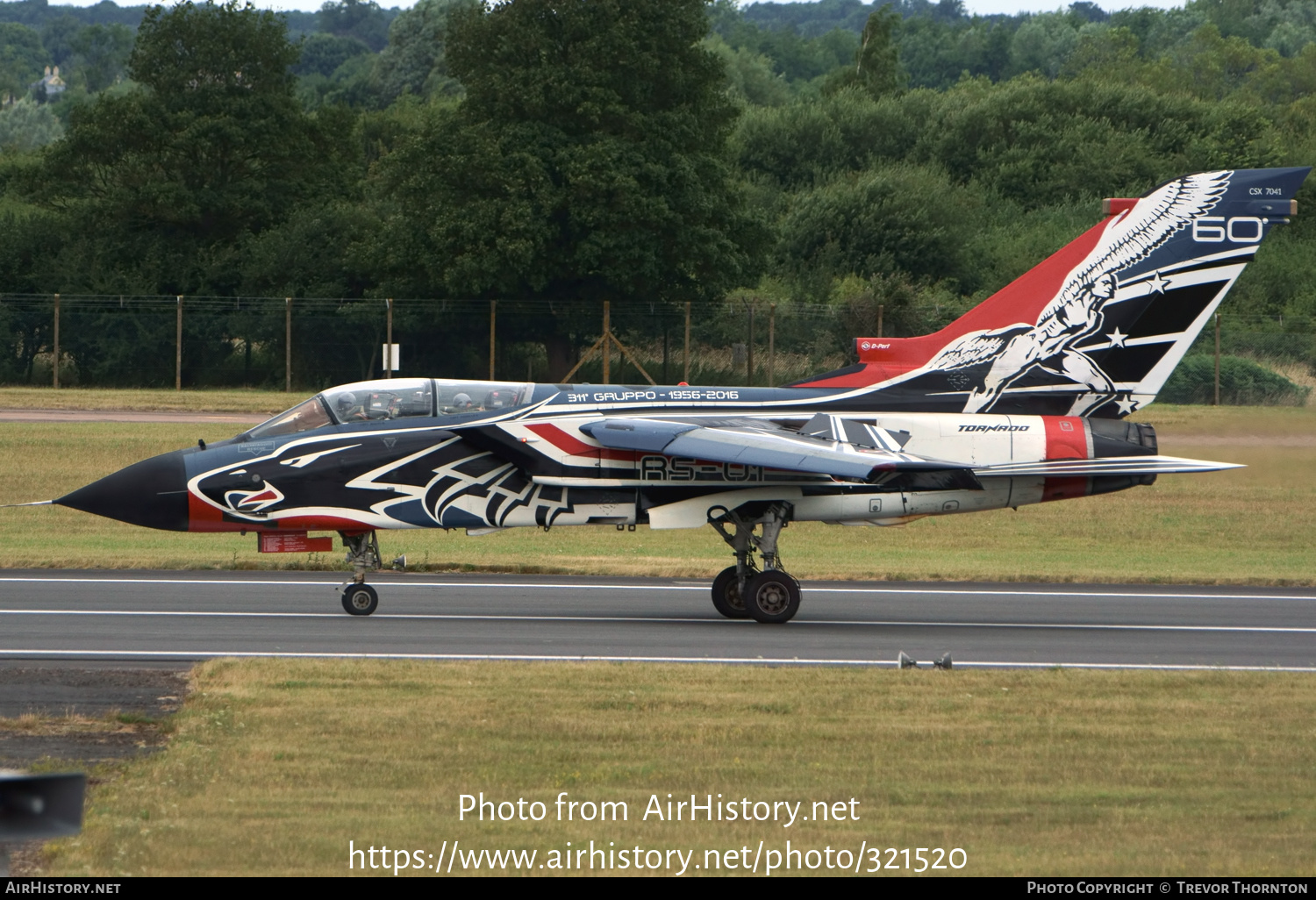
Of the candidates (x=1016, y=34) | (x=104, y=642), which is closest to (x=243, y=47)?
(x=104, y=642)

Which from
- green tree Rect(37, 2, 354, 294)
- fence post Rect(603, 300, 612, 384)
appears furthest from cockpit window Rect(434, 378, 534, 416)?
green tree Rect(37, 2, 354, 294)

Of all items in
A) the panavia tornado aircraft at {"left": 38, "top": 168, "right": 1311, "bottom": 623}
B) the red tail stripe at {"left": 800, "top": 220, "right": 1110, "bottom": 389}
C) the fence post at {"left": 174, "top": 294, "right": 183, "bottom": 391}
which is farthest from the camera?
the fence post at {"left": 174, "top": 294, "right": 183, "bottom": 391}

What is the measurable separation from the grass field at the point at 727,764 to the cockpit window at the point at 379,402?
4.05 m

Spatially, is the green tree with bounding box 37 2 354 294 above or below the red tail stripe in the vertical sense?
above

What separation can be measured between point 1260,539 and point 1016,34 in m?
126

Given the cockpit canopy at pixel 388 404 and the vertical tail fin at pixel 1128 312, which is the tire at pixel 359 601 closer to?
the cockpit canopy at pixel 388 404

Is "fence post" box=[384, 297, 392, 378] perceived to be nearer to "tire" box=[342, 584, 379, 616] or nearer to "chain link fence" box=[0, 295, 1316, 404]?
"chain link fence" box=[0, 295, 1316, 404]

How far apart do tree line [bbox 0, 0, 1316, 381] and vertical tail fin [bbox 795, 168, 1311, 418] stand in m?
24.4

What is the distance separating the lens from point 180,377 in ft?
141

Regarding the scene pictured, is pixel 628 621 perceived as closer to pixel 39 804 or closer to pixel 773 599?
pixel 773 599

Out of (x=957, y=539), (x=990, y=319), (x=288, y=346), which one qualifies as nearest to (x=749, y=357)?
(x=288, y=346)

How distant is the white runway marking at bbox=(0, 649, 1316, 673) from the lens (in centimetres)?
1330

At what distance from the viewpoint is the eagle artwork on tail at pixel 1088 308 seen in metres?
16.8

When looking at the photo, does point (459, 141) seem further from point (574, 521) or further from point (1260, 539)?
point (574, 521)
